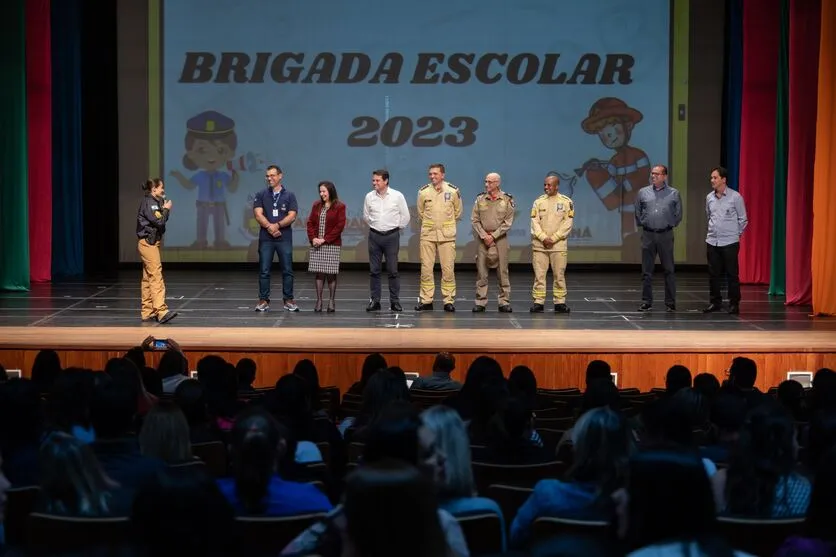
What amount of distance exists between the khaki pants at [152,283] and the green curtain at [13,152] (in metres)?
4.26

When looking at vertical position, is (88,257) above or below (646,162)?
below

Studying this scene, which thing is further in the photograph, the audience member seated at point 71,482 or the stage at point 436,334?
the stage at point 436,334

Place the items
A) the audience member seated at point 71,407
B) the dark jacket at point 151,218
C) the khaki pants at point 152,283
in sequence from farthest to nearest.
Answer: the khaki pants at point 152,283
the dark jacket at point 151,218
the audience member seated at point 71,407

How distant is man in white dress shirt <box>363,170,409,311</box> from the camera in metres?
11.6

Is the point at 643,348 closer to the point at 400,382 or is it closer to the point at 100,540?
the point at 400,382

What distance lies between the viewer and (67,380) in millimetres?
4320

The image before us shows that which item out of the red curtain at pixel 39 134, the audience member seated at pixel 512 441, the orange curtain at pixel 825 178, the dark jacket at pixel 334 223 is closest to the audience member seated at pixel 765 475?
the audience member seated at pixel 512 441

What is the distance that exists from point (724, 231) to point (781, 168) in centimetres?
300

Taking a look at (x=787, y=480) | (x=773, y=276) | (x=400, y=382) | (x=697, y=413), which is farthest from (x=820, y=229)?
(x=787, y=480)

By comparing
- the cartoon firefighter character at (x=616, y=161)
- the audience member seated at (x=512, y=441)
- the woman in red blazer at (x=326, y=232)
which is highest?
the cartoon firefighter character at (x=616, y=161)

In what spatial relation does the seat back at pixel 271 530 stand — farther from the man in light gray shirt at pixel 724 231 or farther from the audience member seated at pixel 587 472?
the man in light gray shirt at pixel 724 231

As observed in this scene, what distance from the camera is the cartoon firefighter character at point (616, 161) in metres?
17.0

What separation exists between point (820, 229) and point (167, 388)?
785 centimetres

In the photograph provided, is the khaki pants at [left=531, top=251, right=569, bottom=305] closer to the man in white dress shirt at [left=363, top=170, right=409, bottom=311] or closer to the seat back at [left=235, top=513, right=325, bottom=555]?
the man in white dress shirt at [left=363, top=170, right=409, bottom=311]
